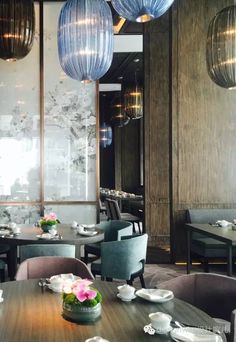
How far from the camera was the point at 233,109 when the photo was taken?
6246 mm

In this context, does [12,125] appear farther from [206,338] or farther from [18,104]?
[206,338]

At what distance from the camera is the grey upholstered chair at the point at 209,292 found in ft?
7.94

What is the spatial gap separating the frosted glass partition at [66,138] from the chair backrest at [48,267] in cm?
355

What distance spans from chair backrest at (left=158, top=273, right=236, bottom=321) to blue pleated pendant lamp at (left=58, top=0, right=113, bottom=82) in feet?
5.48

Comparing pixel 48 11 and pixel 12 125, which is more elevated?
pixel 48 11

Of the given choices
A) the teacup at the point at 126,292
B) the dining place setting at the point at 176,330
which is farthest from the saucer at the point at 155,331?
the teacup at the point at 126,292

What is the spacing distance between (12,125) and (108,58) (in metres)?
3.62

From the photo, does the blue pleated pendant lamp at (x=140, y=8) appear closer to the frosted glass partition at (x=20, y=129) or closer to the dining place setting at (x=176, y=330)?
the dining place setting at (x=176, y=330)

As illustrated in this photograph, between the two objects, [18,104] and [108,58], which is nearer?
[108,58]

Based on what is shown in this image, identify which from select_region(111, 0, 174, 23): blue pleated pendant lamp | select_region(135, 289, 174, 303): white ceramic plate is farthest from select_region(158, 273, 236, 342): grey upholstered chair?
select_region(111, 0, 174, 23): blue pleated pendant lamp

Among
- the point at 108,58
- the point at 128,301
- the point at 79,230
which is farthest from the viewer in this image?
the point at 79,230

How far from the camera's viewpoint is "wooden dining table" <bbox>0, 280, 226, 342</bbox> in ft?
5.59

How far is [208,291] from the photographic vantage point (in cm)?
251

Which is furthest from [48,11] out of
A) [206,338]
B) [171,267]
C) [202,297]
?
[206,338]
